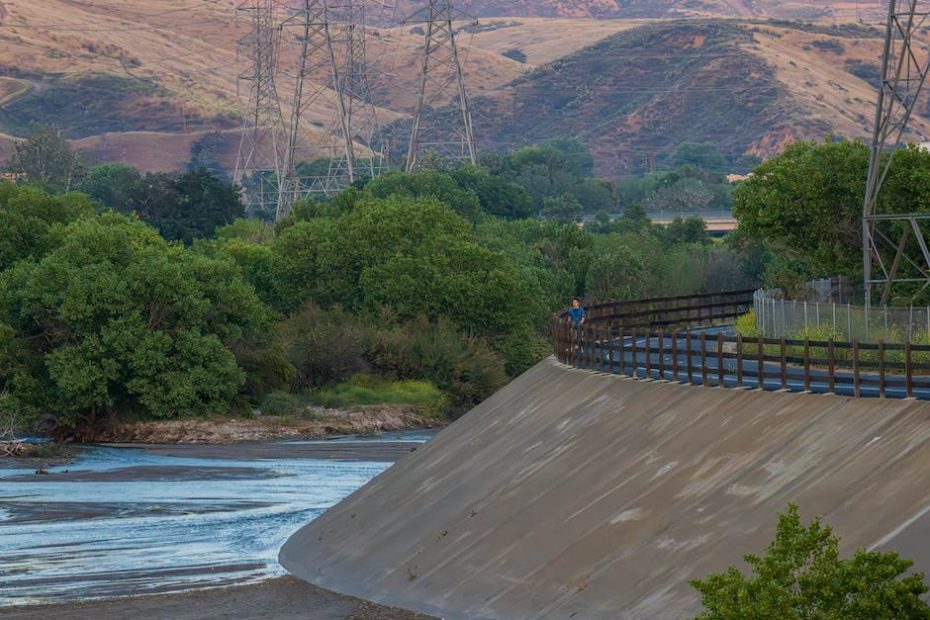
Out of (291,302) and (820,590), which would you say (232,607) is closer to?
(820,590)

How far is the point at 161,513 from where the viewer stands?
52.2m

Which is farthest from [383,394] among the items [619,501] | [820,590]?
[820,590]

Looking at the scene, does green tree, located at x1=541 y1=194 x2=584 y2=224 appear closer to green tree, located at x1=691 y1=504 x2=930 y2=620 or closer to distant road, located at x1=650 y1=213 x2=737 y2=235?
distant road, located at x1=650 y1=213 x2=737 y2=235

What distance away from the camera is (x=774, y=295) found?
170 feet

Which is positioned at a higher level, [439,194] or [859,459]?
[859,459]

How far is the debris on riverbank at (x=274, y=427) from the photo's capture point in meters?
81.0

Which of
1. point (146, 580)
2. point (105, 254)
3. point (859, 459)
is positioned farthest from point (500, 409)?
point (105, 254)

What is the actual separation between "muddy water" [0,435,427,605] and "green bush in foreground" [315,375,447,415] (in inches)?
470

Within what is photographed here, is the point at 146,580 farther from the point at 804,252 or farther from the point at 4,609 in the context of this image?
the point at 804,252

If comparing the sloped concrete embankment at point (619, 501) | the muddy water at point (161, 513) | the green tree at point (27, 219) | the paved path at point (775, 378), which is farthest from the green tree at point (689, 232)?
the sloped concrete embankment at point (619, 501)

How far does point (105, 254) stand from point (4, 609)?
162ft

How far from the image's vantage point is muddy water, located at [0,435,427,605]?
131ft

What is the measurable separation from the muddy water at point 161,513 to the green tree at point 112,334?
4843mm

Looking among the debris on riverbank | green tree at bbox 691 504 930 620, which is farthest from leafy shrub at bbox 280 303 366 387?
green tree at bbox 691 504 930 620
